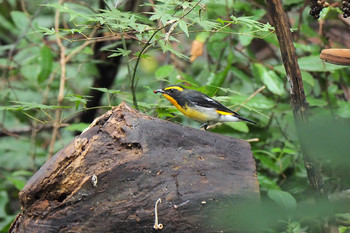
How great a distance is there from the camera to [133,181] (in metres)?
2.11

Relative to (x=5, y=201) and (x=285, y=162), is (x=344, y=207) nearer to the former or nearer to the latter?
(x=285, y=162)

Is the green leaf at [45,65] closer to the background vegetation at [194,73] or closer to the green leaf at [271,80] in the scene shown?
the background vegetation at [194,73]

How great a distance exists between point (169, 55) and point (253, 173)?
2.49 m

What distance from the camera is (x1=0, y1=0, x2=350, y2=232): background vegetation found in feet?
8.15

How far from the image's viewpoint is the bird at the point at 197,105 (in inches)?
112

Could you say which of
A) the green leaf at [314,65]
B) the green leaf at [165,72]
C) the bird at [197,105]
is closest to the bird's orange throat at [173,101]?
the bird at [197,105]

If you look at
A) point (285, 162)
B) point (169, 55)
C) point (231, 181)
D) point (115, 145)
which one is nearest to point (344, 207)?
point (231, 181)

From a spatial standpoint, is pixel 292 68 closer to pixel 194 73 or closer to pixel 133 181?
pixel 133 181

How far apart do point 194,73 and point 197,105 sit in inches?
101

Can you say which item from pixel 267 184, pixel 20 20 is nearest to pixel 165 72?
pixel 267 184

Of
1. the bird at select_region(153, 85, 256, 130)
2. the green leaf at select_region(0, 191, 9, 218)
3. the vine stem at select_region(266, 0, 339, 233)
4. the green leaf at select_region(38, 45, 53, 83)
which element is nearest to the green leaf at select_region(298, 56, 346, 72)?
the bird at select_region(153, 85, 256, 130)

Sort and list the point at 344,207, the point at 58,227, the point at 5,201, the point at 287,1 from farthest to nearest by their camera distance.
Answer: the point at 5,201 → the point at 287,1 → the point at 58,227 → the point at 344,207

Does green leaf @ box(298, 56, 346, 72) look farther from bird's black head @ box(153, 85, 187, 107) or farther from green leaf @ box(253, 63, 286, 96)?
bird's black head @ box(153, 85, 187, 107)

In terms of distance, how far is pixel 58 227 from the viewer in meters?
2.09
